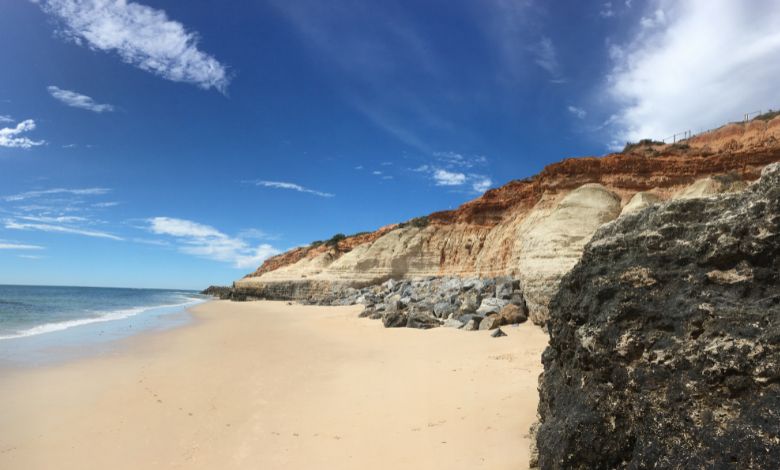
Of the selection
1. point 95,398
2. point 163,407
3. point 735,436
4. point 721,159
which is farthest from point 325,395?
point 721,159

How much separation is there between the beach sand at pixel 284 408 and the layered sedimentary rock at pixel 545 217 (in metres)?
4.70

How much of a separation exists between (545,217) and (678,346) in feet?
73.0

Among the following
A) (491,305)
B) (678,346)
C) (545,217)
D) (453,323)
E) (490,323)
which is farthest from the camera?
(545,217)

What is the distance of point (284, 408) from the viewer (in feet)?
21.4

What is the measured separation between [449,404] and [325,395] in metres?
2.10

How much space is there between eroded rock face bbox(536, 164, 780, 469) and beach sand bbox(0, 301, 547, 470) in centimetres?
122

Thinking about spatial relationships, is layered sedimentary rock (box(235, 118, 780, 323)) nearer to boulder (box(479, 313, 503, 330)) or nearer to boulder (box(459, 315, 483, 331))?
boulder (box(479, 313, 503, 330))

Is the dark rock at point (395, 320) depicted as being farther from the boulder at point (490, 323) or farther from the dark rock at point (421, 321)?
the boulder at point (490, 323)

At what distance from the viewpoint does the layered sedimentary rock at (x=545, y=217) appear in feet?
62.1

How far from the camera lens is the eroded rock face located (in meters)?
2.39

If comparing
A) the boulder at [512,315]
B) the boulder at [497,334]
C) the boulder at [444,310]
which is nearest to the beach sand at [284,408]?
the boulder at [497,334]

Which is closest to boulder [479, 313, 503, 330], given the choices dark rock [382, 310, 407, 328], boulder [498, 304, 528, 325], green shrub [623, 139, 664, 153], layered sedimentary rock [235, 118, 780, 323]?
boulder [498, 304, 528, 325]

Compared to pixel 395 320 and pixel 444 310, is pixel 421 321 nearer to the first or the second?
pixel 395 320

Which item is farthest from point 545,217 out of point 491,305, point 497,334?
point 497,334
